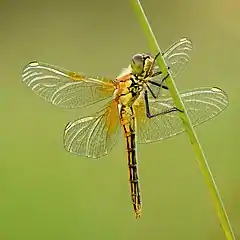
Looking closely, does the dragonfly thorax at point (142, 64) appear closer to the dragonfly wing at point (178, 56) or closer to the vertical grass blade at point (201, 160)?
the dragonfly wing at point (178, 56)

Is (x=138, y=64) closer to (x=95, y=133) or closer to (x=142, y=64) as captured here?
(x=142, y=64)

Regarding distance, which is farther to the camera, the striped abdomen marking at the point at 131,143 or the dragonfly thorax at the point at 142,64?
the striped abdomen marking at the point at 131,143

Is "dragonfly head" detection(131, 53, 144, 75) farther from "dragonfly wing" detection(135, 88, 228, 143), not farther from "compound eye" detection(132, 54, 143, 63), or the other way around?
"dragonfly wing" detection(135, 88, 228, 143)

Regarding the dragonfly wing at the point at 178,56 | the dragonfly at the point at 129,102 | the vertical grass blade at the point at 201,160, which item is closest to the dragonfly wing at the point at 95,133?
the dragonfly at the point at 129,102

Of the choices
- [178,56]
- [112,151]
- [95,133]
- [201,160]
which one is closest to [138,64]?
[178,56]

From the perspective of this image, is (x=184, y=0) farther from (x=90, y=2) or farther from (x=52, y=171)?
(x=52, y=171)

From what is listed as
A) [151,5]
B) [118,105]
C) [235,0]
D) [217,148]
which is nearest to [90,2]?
[151,5]

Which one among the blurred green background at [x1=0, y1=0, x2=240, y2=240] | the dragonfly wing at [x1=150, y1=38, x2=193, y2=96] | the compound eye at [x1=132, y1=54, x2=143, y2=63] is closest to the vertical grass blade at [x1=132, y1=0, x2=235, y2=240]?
the compound eye at [x1=132, y1=54, x2=143, y2=63]

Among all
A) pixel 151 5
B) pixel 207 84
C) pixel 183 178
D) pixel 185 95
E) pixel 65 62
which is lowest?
pixel 185 95
